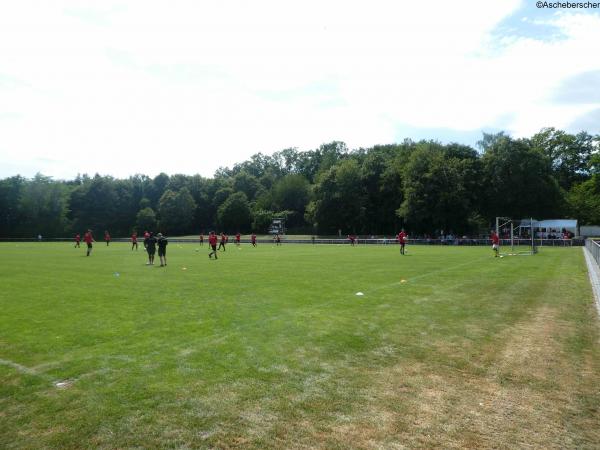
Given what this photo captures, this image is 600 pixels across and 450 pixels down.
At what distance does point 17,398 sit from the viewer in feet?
19.6

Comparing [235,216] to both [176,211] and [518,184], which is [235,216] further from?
Result: [518,184]

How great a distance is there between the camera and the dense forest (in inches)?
2847

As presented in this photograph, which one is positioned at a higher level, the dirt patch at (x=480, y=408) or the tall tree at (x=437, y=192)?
the tall tree at (x=437, y=192)

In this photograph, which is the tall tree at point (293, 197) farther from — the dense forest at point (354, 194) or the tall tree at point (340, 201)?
the tall tree at point (340, 201)

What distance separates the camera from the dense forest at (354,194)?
72.3 metres

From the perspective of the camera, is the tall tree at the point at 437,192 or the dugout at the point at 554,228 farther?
the tall tree at the point at 437,192

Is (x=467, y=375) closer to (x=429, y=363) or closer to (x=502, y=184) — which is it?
(x=429, y=363)

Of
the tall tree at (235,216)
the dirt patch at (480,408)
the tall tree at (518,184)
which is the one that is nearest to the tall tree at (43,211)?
the tall tree at (235,216)

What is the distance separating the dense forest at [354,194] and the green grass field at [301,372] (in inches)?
2296

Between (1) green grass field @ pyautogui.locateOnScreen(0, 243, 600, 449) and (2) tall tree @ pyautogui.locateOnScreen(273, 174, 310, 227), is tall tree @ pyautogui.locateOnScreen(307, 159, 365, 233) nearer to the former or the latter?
(2) tall tree @ pyautogui.locateOnScreen(273, 174, 310, 227)

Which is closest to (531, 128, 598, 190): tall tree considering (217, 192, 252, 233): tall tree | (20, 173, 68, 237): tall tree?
(217, 192, 252, 233): tall tree

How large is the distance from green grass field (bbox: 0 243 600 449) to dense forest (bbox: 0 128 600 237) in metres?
58.3

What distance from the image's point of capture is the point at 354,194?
8412cm

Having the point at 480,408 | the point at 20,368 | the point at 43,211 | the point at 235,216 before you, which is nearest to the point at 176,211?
the point at 235,216
